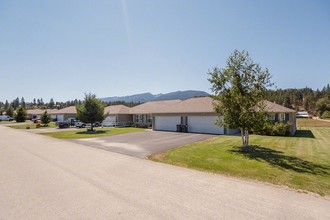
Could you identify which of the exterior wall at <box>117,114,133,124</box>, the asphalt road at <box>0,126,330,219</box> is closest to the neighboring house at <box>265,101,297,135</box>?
the asphalt road at <box>0,126,330,219</box>

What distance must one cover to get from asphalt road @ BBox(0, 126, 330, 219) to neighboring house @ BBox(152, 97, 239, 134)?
16.5 meters

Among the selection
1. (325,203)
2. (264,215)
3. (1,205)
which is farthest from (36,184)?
(325,203)

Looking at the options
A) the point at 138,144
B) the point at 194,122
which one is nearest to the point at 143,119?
the point at 194,122

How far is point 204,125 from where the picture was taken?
26.7 metres

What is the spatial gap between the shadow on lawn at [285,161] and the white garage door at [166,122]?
16.1 metres

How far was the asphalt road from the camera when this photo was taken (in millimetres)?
5438

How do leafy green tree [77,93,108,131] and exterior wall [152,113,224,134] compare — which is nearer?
exterior wall [152,113,224,134]

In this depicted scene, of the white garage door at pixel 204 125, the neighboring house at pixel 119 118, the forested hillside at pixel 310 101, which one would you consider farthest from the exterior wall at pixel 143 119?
the forested hillside at pixel 310 101

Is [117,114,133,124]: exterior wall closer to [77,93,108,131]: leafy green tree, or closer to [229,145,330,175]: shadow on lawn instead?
[77,93,108,131]: leafy green tree

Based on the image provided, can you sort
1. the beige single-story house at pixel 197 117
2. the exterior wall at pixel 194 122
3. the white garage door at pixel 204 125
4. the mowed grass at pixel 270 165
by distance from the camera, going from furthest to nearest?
1. the exterior wall at pixel 194 122
2. the white garage door at pixel 204 125
3. the beige single-story house at pixel 197 117
4. the mowed grass at pixel 270 165

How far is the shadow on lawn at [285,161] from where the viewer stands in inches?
370

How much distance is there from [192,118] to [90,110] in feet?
50.8

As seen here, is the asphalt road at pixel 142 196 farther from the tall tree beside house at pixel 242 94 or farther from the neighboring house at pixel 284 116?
the neighboring house at pixel 284 116

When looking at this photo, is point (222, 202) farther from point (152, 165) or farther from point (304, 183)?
point (152, 165)
